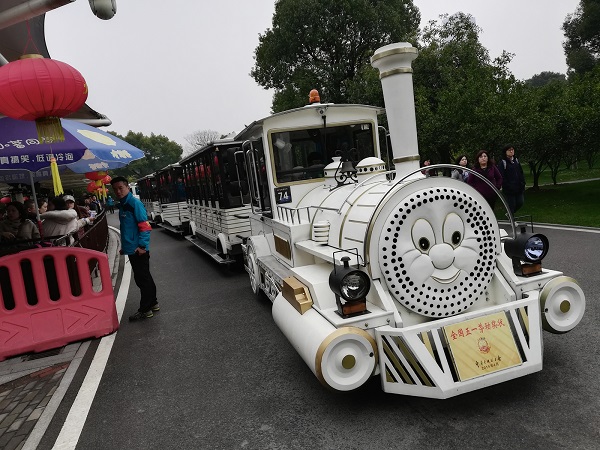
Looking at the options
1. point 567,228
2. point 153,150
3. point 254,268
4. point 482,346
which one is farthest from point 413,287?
point 153,150

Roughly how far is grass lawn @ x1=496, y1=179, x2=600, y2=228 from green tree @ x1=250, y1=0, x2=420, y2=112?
368 inches

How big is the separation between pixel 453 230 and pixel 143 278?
14.4 feet

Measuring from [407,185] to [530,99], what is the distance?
13.0 metres

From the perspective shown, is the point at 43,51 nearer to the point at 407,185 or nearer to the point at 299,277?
the point at 299,277

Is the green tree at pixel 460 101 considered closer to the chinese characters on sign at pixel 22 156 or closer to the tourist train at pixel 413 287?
the tourist train at pixel 413 287

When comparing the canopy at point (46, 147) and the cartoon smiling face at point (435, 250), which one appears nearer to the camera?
the cartoon smiling face at point (435, 250)

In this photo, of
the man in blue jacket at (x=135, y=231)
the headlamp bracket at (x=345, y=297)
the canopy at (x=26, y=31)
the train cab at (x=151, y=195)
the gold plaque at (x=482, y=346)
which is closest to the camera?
the gold plaque at (x=482, y=346)

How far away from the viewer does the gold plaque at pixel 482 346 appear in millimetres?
2953

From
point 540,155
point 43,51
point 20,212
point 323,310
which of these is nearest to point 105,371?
point 323,310

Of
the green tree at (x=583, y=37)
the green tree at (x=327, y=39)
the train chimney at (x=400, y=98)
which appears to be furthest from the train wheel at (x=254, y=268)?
the green tree at (x=583, y=37)

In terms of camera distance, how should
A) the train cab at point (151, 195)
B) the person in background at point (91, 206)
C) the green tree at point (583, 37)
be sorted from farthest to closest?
the green tree at point (583, 37), the train cab at point (151, 195), the person in background at point (91, 206)

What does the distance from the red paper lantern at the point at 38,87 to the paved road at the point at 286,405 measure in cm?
268

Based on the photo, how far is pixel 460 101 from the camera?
513 inches

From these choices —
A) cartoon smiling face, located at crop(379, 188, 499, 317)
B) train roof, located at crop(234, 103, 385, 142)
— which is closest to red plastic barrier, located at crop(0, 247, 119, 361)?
train roof, located at crop(234, 103, 385, 142)
